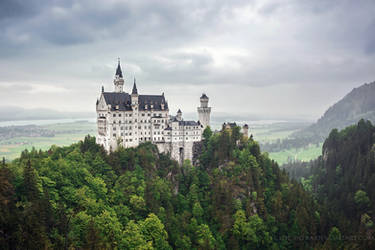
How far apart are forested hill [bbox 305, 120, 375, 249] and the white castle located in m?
48.2

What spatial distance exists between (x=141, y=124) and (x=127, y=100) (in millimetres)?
8488

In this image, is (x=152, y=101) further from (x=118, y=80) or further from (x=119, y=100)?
(x=118, y=80)

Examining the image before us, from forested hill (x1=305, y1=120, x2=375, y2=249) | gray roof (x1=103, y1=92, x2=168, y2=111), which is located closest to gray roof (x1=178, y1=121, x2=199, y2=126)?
gray roof (x1=103, y1=92, x2=168, y2=111)

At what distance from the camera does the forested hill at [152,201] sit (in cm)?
5247

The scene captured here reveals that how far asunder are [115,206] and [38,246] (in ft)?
83.7

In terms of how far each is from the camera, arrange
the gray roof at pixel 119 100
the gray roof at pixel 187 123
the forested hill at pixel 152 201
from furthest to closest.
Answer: the gray roof at pixel 187 123 → the gray roof at pixel 119 100 → the forested hill at pixel 152 201

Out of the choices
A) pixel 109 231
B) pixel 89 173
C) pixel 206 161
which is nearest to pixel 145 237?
pixel 109 231

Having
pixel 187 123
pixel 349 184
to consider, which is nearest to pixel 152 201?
pixel 187 123

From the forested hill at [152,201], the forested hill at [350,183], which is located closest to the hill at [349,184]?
the forested hill at [350,183]

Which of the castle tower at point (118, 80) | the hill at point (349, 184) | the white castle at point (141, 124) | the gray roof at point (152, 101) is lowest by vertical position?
the hill at point (349, 184)

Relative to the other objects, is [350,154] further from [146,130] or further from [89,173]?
[89,173]

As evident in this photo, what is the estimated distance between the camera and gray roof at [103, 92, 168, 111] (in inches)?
3609

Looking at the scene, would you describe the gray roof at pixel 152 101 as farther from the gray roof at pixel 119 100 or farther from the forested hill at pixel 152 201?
the forested hill at pixel 152 201

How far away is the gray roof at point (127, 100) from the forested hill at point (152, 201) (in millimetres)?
12626
